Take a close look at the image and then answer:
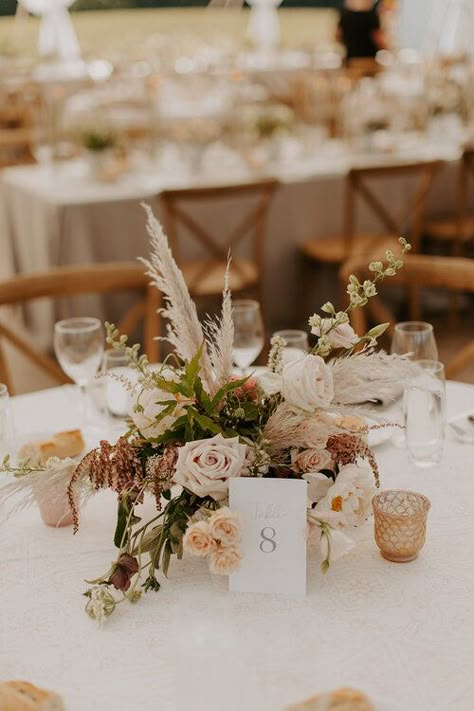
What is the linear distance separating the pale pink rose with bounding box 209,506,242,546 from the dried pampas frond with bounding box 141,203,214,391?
0.17 m

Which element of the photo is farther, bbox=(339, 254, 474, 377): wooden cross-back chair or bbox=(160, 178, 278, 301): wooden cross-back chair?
bbox=(160, 178, 278, 301): wooden cross-back chair

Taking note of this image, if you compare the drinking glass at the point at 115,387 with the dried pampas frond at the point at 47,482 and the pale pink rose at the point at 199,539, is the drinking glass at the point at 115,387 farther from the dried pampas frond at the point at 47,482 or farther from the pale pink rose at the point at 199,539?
the pale pink rose at the point at 199,539

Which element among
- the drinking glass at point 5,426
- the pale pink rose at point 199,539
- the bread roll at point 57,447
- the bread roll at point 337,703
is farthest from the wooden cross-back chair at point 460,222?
the bread roll at point 337,703

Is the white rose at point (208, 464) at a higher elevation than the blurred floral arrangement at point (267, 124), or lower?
higher

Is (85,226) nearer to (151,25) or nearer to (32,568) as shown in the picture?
(32,568)

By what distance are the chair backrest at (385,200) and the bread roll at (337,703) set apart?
9.70 ft

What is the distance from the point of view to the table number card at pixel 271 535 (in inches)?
41.4

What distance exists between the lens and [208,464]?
1040 millimetres

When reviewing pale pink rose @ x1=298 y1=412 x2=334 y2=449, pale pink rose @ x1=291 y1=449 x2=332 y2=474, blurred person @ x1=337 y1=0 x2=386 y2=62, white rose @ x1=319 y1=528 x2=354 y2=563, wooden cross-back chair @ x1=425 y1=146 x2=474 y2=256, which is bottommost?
wooden cross-back chair @ x1=425 y1=146 x2=474 y2=256

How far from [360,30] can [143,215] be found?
6.00m

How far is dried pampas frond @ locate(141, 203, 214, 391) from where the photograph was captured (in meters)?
1.09

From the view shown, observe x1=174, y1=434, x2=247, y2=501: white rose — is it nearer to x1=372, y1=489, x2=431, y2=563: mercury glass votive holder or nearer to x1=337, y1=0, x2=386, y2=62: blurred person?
→ x1=372, y1=489, x2=431, y2=563: mercury glass votive holder

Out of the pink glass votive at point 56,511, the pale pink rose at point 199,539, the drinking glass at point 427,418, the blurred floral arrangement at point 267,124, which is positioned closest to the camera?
the pale pink rose at point 199,539

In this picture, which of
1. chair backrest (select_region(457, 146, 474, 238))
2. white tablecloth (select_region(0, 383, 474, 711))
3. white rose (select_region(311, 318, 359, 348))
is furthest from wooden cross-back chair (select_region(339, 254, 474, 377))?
chair backrest (select_region(457, 146, 474, 238))
